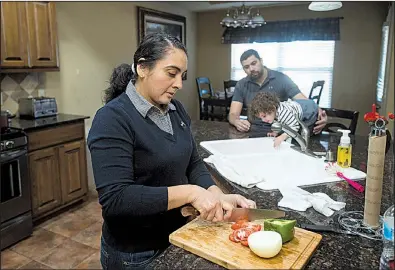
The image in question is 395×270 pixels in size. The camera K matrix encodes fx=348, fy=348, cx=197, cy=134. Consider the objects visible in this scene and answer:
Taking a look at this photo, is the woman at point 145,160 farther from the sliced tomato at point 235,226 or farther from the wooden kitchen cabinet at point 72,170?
the wooden kitchen cabinet at point 72,170

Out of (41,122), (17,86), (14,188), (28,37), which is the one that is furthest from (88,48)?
(14,188)

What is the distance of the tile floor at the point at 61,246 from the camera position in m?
2.50

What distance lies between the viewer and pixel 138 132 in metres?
1.07

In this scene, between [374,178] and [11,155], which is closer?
[374,178]

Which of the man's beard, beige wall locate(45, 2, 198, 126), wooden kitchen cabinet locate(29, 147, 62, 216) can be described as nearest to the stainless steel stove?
wooden kitchen cabinet locate(29, 147, 62, 216)

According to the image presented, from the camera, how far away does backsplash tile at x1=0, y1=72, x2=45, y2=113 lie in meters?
3.27

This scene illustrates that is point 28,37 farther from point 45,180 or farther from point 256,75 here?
point 256,75

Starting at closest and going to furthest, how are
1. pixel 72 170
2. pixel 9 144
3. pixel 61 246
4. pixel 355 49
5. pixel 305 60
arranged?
pixel 9 144 → pixel 61 246 → pixel 72 170 → pixel 355 49 → pixel 305 60

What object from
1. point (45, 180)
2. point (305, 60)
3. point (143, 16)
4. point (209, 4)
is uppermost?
point (209, 4)

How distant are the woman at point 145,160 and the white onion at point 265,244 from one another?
0.18 m

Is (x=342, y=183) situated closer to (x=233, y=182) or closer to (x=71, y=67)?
(x=233, y=182)

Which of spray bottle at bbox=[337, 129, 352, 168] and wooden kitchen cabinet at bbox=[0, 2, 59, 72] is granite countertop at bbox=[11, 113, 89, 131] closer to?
wooden kitchen cabinet at bbox=[0, 2, 59, 72]

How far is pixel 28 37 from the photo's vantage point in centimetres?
302

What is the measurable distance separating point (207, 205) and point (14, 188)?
2.21 metres
